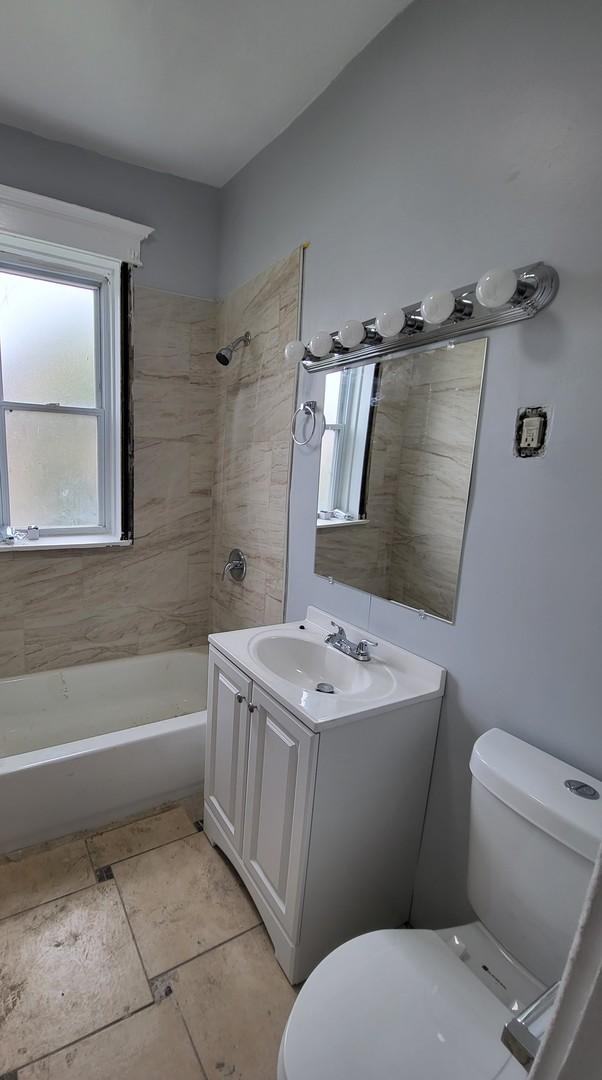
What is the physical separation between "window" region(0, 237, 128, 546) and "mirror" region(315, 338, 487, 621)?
1.26m

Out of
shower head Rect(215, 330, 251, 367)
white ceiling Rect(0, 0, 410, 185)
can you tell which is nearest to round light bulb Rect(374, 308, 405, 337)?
white ceiling Rect(0, 0, 410, 185)

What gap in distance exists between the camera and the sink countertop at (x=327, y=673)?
127cm

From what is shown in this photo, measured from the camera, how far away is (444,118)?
4.30 feet

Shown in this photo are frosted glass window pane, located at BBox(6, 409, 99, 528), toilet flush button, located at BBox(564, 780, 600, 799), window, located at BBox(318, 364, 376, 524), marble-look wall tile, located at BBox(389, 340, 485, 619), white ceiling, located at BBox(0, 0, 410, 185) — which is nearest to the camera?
toilet flush button, located at BBox(564, 780, 600, 799)

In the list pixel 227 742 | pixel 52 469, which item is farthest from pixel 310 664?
pixel 52 469

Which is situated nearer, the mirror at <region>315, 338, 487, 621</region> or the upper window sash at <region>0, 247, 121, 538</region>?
the mirror at <region>315, 338, 487, 621</region>

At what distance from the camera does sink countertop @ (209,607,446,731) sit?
127cm

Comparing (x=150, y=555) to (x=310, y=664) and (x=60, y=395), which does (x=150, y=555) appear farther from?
(x=310, y=664)

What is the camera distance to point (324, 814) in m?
1.26

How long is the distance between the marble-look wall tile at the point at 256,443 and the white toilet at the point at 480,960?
1262 millimetres

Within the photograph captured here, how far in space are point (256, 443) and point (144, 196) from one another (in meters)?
1.27

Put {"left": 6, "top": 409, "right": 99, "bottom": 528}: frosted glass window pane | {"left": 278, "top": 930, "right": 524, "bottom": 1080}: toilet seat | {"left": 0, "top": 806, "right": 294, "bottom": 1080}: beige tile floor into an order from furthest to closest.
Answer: {"left": 6, "top": 409, "right": 99, "bottom": 528}: frosted glass window pane < {"left": 0, "top": 806, "right": 294, "bottom": 1080}: beige tile floor < {"left": 278, "top": 930, "right": 524, "bottom": 1080}: toilet seat

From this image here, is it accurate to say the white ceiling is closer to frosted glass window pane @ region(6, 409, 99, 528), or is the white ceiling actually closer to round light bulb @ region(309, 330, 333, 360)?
round light bulb @ region(309, 330, 333, 360)

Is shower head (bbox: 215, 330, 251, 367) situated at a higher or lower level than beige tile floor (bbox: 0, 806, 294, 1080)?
higher
